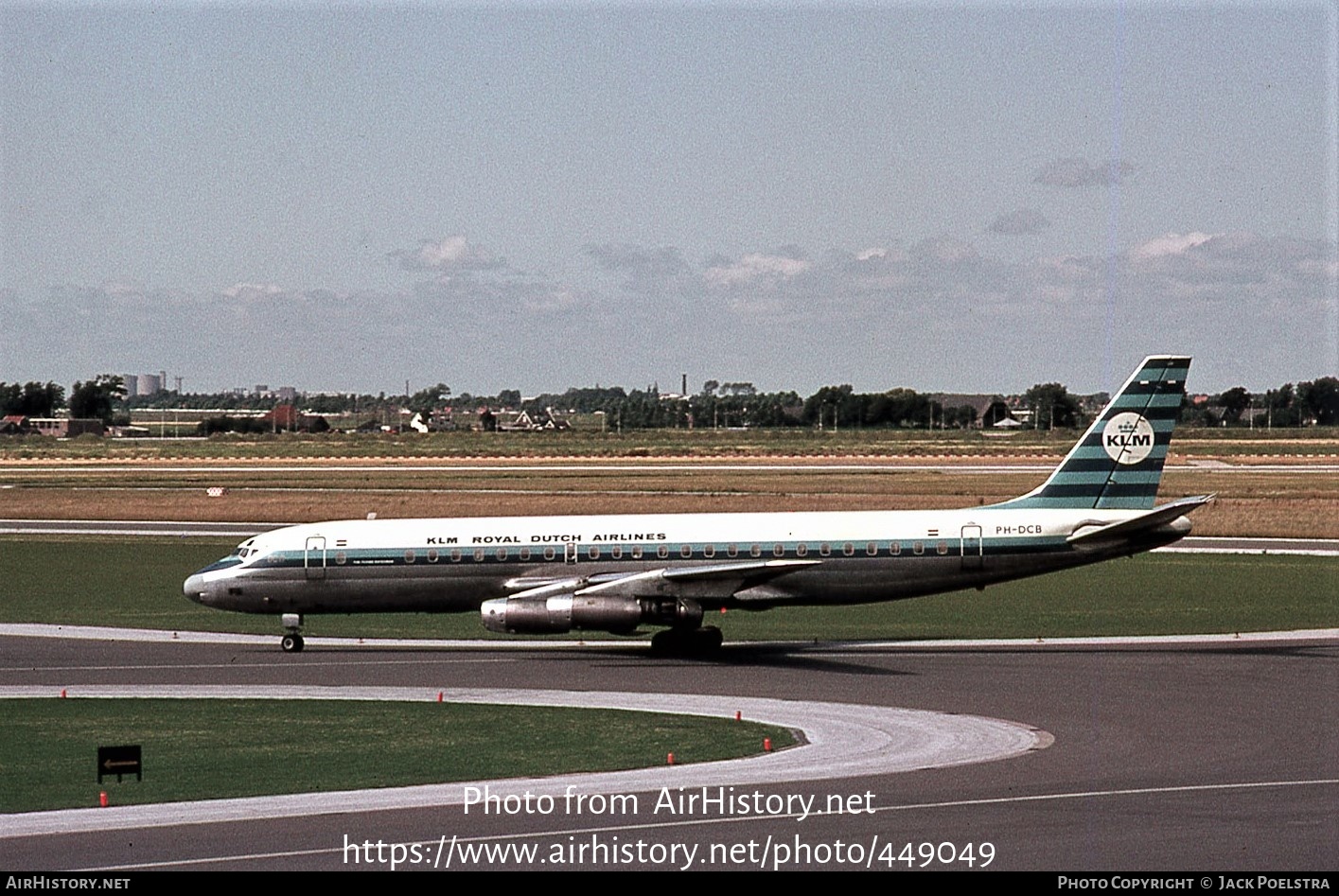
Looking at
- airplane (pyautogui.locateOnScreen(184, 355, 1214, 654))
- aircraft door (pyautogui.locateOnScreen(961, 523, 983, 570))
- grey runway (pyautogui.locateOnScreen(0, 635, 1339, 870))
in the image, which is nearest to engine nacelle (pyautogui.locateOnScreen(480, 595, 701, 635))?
airplane (pyautogui.locateOnScreen(184, 355, 1214, 654))

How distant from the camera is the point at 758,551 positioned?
39.1 meters

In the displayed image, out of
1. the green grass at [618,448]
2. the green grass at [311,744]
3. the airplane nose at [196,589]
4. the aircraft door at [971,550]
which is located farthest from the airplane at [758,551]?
the green grass at [618,448]

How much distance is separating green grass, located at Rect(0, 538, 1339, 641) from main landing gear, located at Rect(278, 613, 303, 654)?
3.15m

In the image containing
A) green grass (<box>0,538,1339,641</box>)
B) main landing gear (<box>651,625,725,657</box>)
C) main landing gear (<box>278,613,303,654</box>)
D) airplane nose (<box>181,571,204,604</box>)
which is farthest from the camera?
green grass (<box>0,538,1339,641</box>)

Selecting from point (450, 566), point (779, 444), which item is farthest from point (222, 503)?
point (779, 444)

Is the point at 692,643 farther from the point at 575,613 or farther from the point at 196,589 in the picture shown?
the point at 196,589

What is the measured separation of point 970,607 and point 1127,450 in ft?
33.5

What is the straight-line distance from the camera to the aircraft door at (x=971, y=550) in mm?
38969

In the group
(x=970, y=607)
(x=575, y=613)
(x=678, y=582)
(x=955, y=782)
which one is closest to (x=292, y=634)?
(x=575, y=613)

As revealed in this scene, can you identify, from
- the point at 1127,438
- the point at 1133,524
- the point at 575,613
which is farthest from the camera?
the point at 1127,438

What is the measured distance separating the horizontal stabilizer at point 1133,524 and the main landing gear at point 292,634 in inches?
703

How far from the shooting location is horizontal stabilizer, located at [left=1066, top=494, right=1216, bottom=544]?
3747 cm

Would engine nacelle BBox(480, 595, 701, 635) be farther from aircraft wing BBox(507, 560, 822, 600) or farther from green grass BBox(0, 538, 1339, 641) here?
green grass BBox(0, 538, 1339, 641)

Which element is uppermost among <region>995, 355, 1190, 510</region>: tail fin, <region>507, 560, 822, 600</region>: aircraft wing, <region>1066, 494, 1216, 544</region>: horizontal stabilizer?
<region>995, 355, 1190, 510</region>: tail fin
